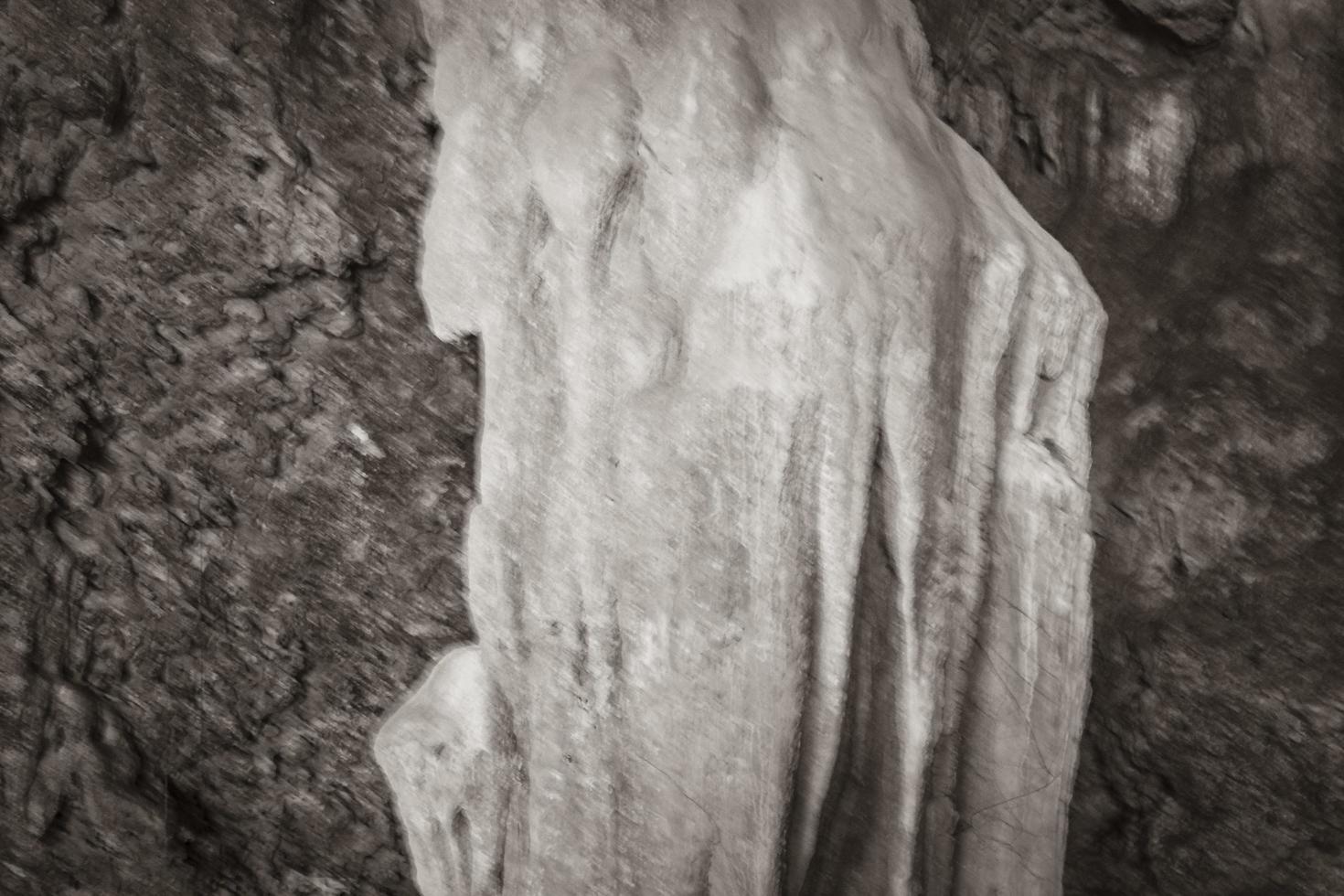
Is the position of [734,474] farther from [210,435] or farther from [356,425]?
[210,435]

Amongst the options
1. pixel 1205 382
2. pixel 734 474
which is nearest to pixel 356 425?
pixel 734 474

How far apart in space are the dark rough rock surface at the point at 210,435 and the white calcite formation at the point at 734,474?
115 mm

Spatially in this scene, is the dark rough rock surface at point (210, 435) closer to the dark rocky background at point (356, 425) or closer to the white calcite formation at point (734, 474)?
the dark rocky background at point (356, 425)

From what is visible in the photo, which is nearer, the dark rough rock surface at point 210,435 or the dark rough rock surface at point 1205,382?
the dark rough rock surface at point 210,435

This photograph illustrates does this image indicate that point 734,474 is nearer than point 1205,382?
Yes

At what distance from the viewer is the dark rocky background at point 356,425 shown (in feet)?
4.30

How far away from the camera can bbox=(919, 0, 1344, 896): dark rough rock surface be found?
142cm

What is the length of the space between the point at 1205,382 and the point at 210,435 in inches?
39.2

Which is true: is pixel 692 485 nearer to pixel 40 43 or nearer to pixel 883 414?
pixel 883 414

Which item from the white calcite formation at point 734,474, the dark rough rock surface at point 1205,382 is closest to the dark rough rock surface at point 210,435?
the white calcite formation at point 734,474

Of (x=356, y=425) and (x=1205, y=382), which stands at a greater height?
(x=1205, y=382)

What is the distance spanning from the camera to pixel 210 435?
1.36 meters

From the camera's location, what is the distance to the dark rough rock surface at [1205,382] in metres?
1.42

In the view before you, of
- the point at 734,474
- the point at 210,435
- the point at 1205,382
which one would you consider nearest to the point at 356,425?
the point at 210,435
